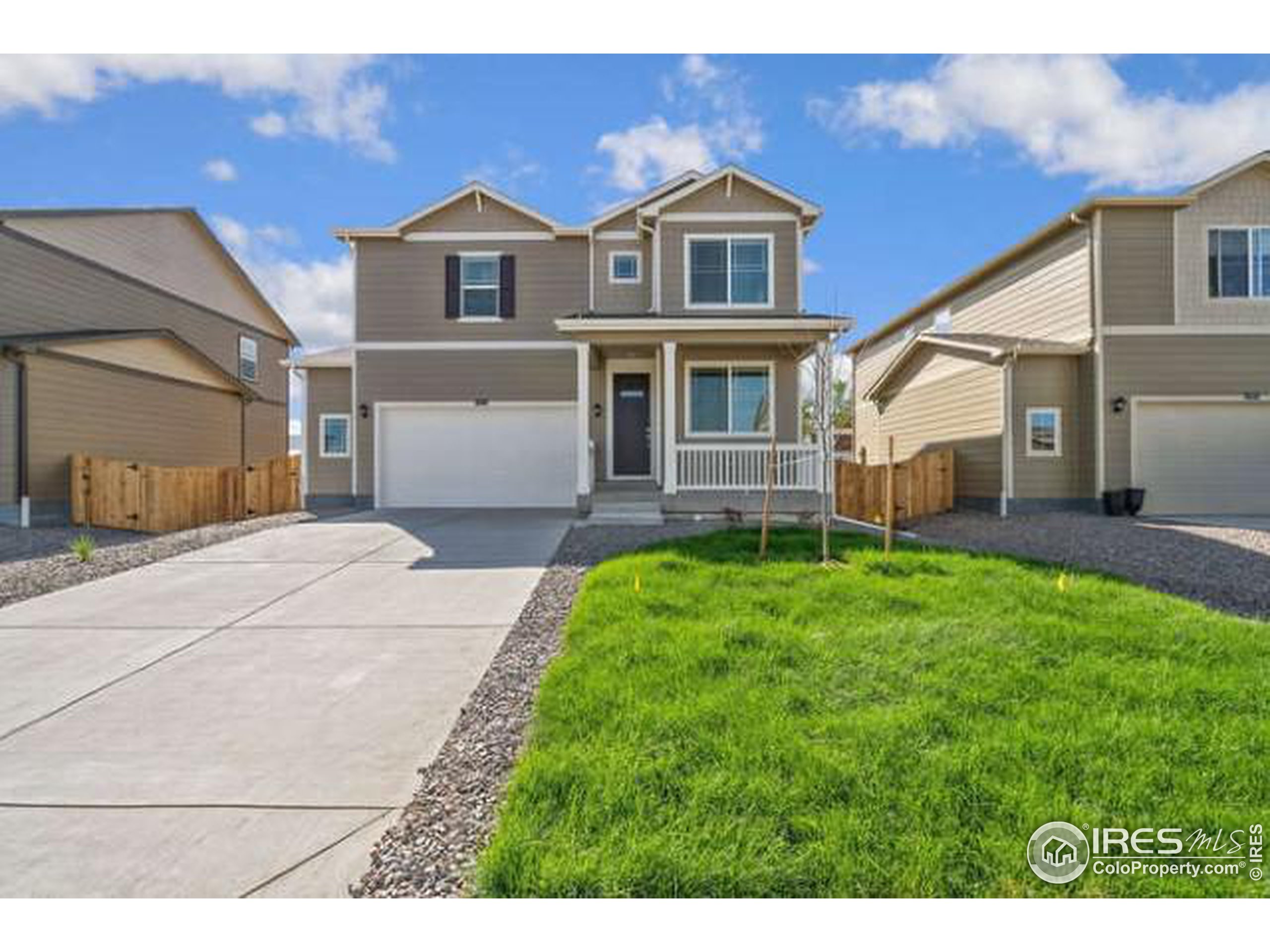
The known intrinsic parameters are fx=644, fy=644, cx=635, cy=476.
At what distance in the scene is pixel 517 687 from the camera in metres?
3.98

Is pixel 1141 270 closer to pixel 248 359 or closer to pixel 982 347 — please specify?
pixel 982 347

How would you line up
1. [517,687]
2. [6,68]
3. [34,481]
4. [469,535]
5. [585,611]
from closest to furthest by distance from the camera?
[517,687], [6,68], [585,611], [469,535], [34,481]

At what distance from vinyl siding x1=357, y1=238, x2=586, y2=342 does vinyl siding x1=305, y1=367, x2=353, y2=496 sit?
1.50 m

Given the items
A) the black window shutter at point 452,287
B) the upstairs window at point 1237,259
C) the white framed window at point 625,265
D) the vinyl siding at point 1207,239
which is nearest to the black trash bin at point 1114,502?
the vinyl siding at point 1207,239

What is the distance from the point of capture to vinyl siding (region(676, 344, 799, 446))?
488 inches

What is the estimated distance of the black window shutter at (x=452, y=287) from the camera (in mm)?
13961

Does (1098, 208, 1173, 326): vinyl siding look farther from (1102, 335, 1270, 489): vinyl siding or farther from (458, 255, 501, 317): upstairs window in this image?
(458, 255, 501, 317): upstairs window

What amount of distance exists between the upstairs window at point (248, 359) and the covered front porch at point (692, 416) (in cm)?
1334

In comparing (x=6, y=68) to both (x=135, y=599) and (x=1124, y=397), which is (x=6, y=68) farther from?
(x=1124, y=397)

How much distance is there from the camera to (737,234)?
497 inches

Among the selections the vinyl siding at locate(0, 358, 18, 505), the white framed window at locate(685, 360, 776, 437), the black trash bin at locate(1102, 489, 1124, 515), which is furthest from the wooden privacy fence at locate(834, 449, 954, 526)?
the vinyl siding at locate(0, 358, 18, 505)

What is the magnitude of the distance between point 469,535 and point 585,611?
496 centimetres

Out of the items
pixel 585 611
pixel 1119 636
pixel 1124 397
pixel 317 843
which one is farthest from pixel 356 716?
pixel 1124 397
